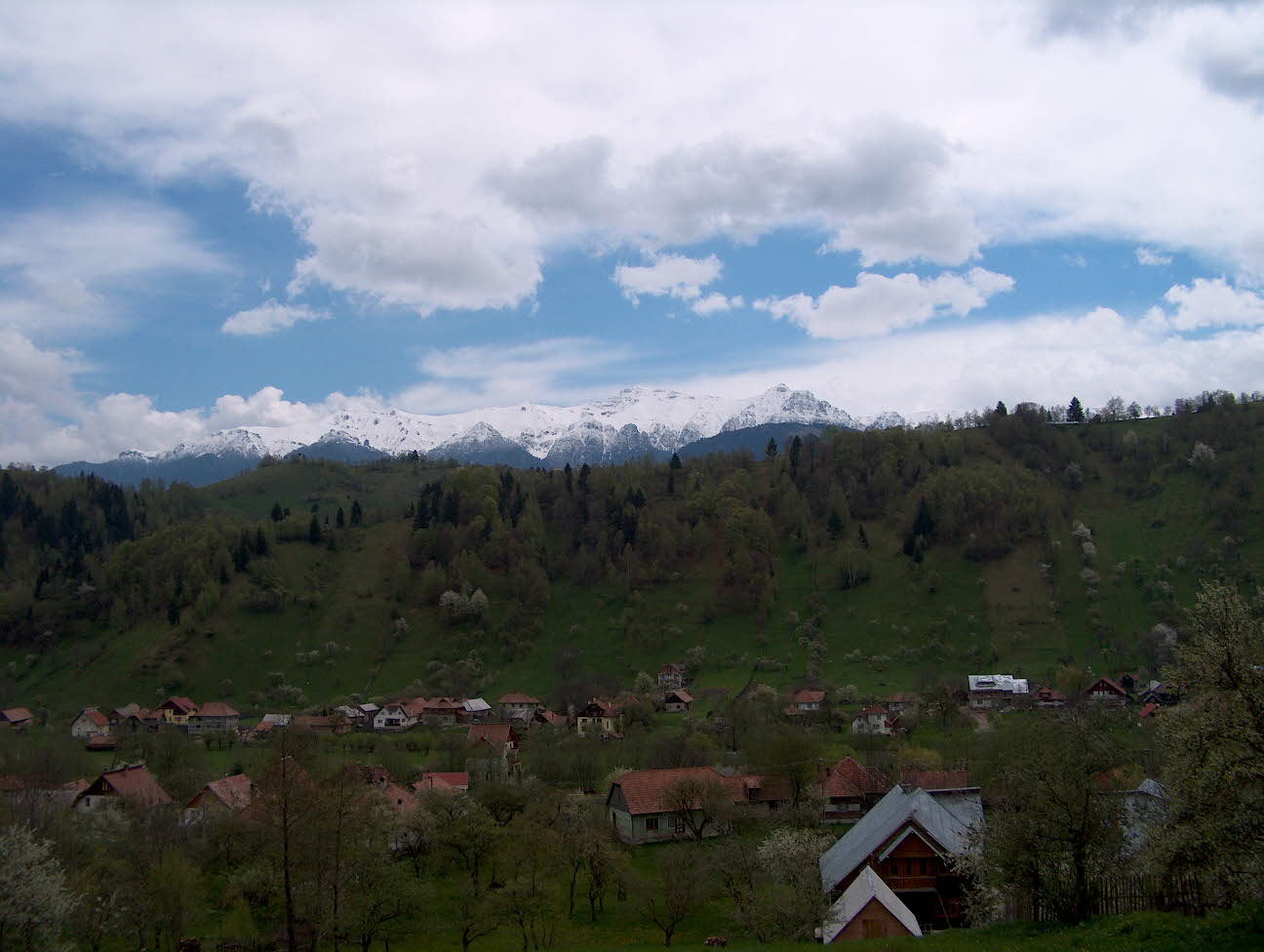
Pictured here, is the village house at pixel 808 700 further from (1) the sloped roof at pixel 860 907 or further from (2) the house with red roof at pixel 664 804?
(1) the sloped roof at pixel 860 907

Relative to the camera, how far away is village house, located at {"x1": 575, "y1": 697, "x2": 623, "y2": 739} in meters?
97.7

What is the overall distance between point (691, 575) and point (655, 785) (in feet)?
325

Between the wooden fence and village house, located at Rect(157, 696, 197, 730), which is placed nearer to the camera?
the wooden fence

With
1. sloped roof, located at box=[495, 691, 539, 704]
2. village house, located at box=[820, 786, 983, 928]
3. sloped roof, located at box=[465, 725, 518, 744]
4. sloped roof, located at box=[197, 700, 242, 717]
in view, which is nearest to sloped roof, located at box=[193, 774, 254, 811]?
sloped roof, located at box=[465, 725, 518, 744]

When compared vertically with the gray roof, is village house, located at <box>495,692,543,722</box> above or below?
below

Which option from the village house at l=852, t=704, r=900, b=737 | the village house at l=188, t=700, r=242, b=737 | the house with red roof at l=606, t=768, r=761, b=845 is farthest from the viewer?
the village house at l=188, t=700, r=242, b=737

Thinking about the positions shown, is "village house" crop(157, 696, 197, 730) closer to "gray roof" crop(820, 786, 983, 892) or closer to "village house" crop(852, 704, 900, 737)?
"village house" crop(852, 704, 900, 737)

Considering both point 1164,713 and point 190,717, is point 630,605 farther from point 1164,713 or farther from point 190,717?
point 1164,713

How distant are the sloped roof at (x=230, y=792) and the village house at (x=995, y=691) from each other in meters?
81.7

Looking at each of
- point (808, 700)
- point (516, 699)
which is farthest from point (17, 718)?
point (808, 700)

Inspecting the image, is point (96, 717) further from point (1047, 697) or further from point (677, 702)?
point (1047, 697)

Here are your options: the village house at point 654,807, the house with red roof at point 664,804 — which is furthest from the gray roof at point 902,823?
the village house at point 654,807

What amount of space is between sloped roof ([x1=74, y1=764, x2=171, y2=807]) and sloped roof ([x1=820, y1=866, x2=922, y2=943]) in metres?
45.1

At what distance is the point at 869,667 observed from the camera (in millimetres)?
124312
